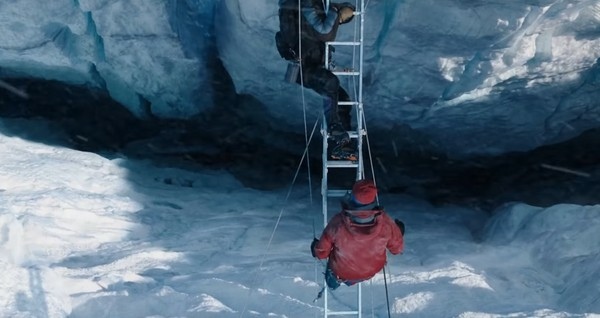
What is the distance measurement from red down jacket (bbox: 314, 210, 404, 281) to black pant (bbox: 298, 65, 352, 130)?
120 cm

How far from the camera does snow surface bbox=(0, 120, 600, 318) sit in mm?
4988

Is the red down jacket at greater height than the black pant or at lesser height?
lesser

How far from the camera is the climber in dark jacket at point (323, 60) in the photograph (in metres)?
4.69

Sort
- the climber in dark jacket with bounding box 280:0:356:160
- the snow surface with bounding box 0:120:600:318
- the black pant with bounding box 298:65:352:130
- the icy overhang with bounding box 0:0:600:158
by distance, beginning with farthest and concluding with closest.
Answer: the icy overhang with bounding box 0:0:600:158 → the snow surface with bounding box 0:120:600:318 → the black pant with bounding box 298:65:352:130 → the climber in dark jacket with bounding box 280:0:356:160

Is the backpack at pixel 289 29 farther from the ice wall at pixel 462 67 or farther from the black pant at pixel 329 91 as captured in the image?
the ice wall at pixel 462 67

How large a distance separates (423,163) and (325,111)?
372 cm

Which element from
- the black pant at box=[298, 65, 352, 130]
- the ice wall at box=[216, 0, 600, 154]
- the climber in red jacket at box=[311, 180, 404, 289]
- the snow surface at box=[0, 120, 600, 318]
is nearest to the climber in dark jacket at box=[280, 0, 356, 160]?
the black pant at box=[298, 65, 352, 130]

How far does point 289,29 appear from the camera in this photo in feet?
16.4

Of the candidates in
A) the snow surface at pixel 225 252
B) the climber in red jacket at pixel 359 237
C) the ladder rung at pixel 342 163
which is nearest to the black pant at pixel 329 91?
the ladder rung at pixel 342 163

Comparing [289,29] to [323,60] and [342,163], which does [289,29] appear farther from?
[342,163]

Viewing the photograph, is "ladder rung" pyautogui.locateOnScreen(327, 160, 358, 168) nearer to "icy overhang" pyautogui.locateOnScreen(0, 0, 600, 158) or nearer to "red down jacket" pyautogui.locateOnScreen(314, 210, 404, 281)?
"red down jacket" pyautogui.locateOnScreen(314, 210, 404, 281)

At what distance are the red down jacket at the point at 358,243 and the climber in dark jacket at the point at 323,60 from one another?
1.04 m

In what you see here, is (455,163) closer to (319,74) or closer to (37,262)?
(319,74)

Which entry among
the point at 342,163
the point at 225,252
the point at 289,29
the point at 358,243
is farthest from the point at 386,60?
the point at 358,243
